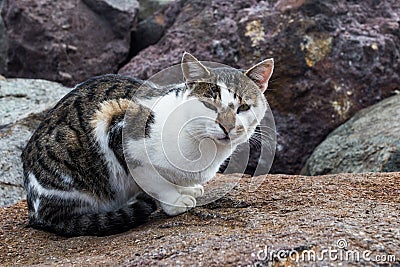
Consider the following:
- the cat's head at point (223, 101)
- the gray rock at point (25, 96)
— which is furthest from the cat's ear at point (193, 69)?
the gray rock at point (25, 96)

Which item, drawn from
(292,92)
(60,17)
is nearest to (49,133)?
(292,92)

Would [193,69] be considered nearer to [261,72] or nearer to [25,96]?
[261,72]

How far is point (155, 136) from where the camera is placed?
3.01 meters

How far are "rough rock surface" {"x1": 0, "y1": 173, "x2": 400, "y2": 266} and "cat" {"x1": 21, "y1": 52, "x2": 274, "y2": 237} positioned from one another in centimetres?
13

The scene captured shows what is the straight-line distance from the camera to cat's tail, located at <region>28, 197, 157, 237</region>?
300cm

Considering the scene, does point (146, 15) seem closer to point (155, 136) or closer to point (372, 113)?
point (372, 113)

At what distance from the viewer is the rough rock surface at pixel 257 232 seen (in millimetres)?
2297

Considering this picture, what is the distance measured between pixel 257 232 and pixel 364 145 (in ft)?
7.30

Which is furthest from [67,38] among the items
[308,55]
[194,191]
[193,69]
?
[193,69]

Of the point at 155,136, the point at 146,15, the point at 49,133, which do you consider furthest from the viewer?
the point at 146,15

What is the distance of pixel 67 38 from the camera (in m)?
6.37

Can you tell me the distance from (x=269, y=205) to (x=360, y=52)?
2.73 metres

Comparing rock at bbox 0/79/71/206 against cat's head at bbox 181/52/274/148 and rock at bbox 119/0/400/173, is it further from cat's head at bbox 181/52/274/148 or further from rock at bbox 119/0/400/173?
cat's head at bbox 181/52/274/148

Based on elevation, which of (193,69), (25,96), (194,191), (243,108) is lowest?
(194,191)
